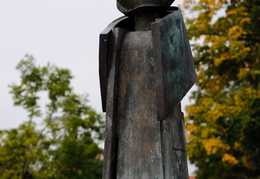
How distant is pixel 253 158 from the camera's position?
11.3 meters

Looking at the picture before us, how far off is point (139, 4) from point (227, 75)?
8502 mm

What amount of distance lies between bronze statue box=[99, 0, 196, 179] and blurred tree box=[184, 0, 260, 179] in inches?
258

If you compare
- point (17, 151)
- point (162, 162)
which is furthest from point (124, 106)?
point (17, 151)

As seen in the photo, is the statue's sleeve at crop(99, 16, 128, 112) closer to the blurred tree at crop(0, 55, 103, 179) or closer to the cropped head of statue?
the cropped head of statue

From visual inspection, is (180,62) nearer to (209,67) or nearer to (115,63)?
(115,63)

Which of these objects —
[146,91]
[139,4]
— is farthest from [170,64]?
[139,4]

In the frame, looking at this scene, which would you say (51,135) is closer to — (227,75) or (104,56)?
(227,75)

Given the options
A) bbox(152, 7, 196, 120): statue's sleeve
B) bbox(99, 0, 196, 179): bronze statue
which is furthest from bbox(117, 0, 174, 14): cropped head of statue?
bbox(152, 7, 196, 120): statue's sleeve

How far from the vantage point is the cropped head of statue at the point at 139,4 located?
3.83 metres

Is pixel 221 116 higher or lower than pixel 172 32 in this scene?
higher

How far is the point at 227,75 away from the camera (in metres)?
11.8

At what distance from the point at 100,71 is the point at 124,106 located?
0.48 m

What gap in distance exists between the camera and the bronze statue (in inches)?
133

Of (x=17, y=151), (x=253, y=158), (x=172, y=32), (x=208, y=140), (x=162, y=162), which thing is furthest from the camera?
(x=17, y=151)
